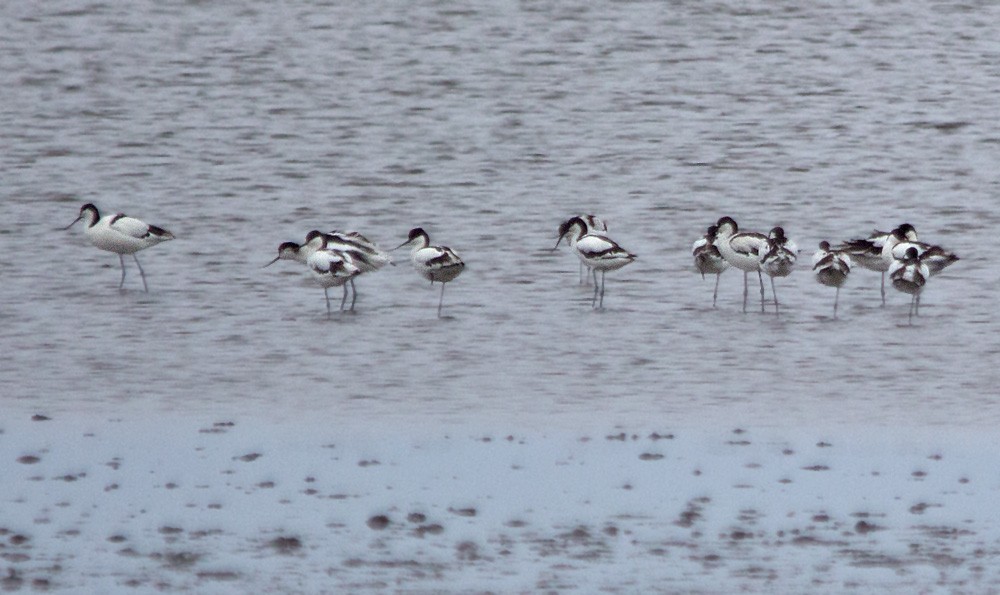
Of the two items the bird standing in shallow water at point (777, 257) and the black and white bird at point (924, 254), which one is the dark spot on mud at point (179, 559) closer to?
the bird standing in shallow water at point (777, 257)

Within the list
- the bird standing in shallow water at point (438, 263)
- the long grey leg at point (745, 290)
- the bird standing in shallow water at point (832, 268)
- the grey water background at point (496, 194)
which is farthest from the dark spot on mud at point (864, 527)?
the bird standing in shallow water at point (438, 263)

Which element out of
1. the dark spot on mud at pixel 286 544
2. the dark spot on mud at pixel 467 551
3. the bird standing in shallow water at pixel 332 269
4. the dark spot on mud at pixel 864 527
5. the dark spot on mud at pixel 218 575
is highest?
the bird standing in shallow water at pixel 332 269

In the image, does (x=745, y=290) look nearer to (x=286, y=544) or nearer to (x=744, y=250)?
(x=744, y=250)

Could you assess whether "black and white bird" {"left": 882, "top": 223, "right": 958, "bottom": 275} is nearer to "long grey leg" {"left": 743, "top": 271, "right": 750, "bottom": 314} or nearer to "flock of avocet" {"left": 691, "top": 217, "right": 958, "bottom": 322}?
"flock of avocet" {"left": 691, "top": 217, "right": 958, "bottom": 322}

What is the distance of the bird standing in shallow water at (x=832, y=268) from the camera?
1504 cm

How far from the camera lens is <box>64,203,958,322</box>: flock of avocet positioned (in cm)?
1509

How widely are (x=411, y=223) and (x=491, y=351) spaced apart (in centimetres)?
558

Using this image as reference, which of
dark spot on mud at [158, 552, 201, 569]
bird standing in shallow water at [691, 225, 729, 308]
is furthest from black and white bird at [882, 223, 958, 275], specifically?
dark spot on mud at [158, 552, 201, 569]

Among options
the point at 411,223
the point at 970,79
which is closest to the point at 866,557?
the point at 411,223

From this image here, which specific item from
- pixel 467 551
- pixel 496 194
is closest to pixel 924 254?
pixel 496 194

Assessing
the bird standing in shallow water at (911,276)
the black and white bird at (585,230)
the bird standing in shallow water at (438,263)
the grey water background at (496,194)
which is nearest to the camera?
the grey water background at (496,194)

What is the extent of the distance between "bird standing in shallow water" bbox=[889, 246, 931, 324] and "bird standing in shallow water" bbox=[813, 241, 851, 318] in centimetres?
38

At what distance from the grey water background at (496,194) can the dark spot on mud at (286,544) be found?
2.77 meters

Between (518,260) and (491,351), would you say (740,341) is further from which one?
(518,260)
